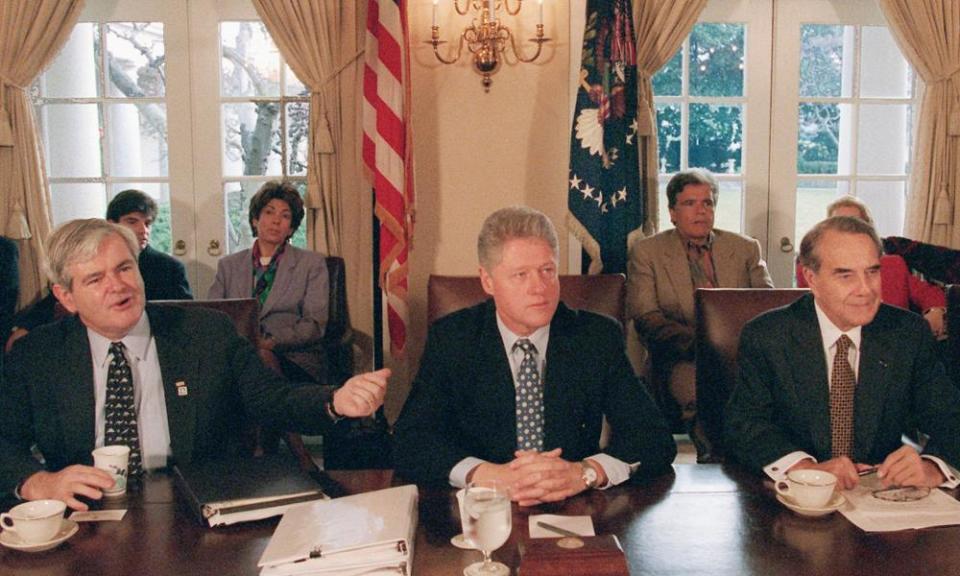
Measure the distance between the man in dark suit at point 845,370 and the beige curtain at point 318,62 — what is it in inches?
104

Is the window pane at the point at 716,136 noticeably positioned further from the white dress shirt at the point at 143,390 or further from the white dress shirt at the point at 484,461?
the white dress shirt at the point at 143,390

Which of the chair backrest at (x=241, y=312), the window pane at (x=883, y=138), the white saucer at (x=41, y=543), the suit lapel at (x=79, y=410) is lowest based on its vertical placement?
the white saucer at (x=41, y=543)

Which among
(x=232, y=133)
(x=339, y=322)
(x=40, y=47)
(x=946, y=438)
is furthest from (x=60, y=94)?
(x=946, y=438)

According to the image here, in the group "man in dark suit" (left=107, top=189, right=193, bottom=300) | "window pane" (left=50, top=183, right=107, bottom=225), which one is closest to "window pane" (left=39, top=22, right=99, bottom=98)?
"window pane" (left=50, top=183, right=107, bottom=225)

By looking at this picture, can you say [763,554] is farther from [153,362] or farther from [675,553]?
[153,362]

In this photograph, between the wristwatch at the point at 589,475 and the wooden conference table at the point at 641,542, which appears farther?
the wristwatch at the point at 589,475

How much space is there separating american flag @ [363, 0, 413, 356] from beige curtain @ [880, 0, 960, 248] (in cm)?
232

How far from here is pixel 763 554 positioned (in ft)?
5.03

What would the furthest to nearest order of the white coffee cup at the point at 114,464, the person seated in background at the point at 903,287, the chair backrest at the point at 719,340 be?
the person seated in background at the point at 903,287 → the chair backrest at the point at 719,340 → the white coffee cup at the point at 114,464

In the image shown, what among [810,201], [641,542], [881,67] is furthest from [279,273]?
[881,67]

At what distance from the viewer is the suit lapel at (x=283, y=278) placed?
4230 mm

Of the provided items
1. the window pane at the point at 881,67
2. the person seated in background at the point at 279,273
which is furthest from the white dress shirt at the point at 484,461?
the window pane at the point at 881,67

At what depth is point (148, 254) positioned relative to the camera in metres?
4.21

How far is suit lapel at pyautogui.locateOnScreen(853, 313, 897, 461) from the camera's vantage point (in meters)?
2.20
